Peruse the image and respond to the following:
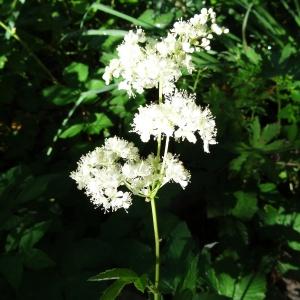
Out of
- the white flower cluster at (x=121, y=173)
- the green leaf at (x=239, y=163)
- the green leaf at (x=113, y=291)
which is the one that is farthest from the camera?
the green leaf at (x=239, y=163)

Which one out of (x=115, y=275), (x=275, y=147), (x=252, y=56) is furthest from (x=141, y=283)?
(x=252, y=56)

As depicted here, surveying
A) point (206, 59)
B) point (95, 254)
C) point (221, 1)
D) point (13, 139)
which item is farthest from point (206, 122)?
Answer: point (221, 1)

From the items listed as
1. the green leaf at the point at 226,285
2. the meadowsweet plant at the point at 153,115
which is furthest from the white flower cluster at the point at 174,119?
the green leaf at the point at 226,285

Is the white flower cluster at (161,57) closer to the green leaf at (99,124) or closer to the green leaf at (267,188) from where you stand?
the green leaf at (99,124)

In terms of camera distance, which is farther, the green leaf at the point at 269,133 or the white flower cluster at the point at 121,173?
the green leaf at the point at 269,133

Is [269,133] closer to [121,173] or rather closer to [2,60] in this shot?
[121,173]

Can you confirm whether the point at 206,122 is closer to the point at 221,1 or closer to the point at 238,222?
the point at 238,222
